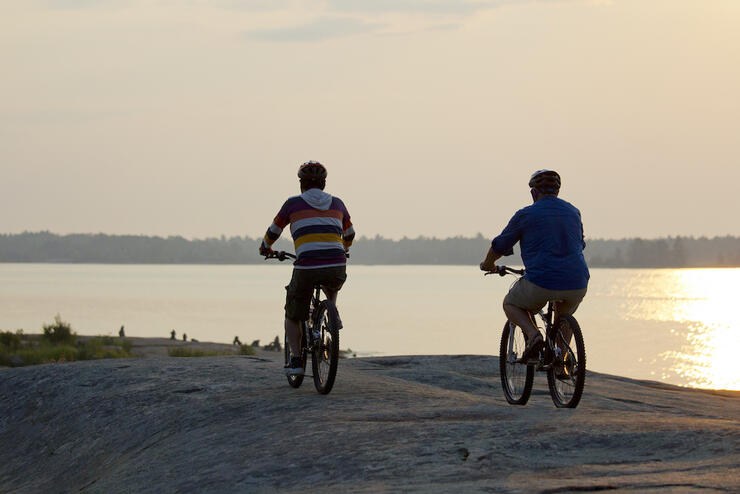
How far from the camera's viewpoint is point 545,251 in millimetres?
8945

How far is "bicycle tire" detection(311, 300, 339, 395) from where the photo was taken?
31.9 feet

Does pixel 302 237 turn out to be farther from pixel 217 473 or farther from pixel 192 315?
pixel 192 315

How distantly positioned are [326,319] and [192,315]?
87.9 m

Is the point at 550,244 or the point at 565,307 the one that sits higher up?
the point at 550,244

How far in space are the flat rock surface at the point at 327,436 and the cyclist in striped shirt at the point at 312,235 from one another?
108 centimetres

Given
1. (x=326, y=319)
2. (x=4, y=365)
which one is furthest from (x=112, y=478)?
(x=4, y=365)

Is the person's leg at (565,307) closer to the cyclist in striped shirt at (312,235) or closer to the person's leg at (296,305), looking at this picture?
the cyclist in striped shirt at (312,235)

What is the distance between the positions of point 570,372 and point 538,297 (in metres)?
0.75

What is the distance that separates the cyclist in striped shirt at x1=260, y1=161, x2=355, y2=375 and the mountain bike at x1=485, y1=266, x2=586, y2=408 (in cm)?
168

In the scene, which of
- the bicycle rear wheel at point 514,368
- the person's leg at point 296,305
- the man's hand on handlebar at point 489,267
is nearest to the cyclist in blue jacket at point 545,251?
the man's hand on handlebar at point 489,267

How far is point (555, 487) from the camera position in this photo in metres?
6.02

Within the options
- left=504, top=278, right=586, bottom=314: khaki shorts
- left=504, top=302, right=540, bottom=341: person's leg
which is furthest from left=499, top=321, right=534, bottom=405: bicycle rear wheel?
left=504, top=278, right=586, bottom=314: khaki shorts

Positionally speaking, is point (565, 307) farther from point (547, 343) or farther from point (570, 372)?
point (570, 372)

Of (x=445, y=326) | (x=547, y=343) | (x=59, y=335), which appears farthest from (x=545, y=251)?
(x=445, y=326)
